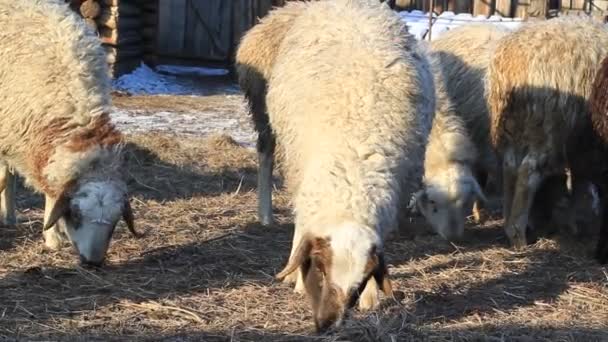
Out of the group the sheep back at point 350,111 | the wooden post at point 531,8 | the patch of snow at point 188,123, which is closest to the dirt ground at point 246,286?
the sheep back at point 350,111

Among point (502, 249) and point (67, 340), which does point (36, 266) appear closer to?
point (67, 340)

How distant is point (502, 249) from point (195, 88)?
33.8 ft

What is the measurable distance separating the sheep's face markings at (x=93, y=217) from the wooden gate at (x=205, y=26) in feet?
40.6

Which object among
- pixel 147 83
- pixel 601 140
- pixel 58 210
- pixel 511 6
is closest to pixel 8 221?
pixel 58 210

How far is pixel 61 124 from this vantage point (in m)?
6.84

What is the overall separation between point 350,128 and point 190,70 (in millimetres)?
13602

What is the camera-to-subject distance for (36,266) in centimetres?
667

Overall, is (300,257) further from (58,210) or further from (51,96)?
(51,96)

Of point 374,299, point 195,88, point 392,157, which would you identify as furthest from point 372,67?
point 195,88

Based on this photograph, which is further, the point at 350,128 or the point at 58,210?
the point at 58,210

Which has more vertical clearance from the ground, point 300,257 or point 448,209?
point 300,257

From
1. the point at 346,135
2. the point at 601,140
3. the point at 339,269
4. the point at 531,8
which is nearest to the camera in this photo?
the point at 339,269

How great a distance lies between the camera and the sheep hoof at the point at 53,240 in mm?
7110

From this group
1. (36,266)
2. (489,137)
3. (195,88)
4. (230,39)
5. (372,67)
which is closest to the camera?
(372,67)
